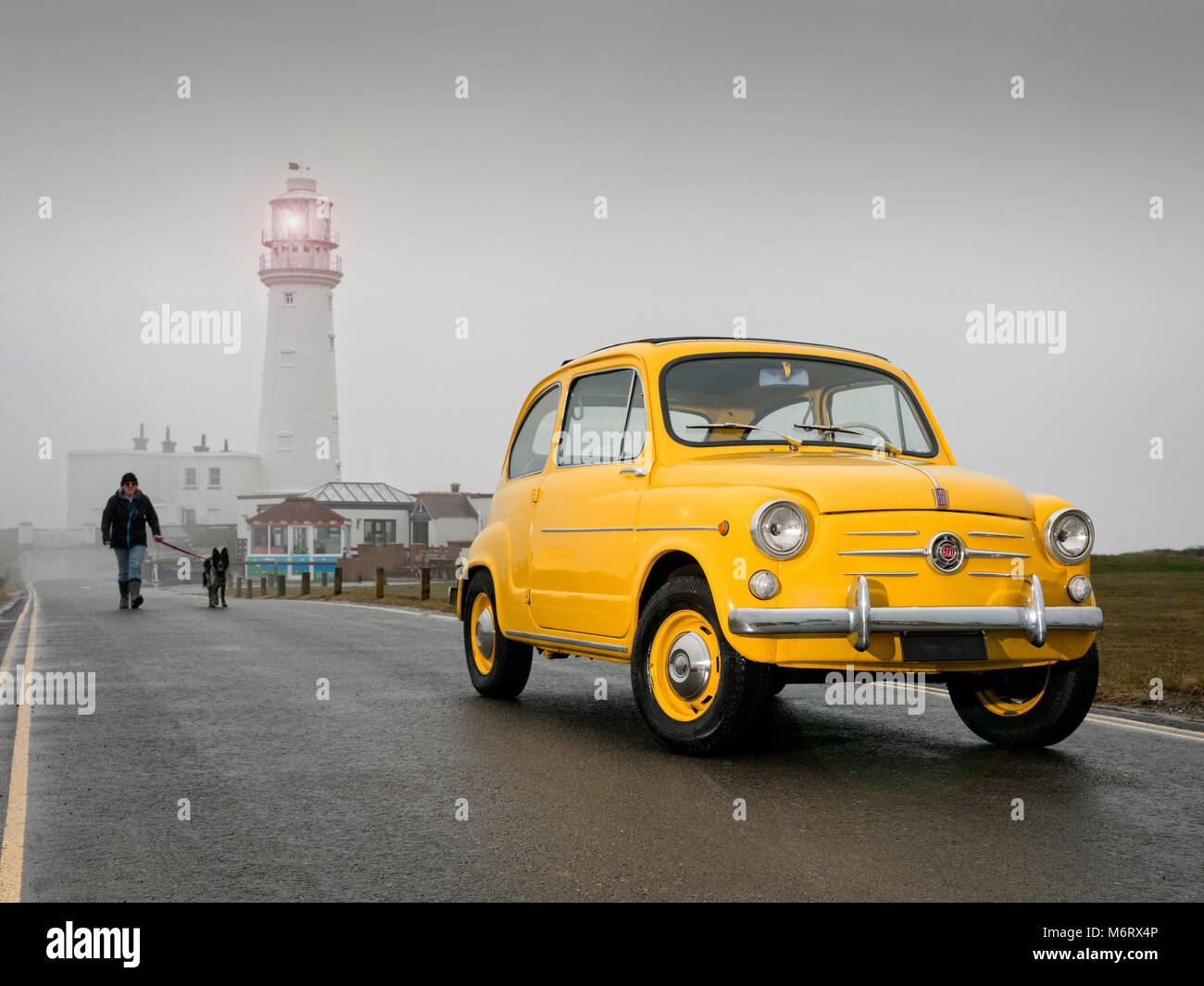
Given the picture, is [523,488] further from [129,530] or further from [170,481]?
[170,481]

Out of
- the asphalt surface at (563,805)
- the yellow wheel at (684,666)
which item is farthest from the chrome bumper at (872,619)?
the asphalt surface at (563,805)

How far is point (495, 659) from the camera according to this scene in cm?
805

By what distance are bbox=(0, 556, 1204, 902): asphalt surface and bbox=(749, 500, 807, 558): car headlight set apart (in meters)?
1.03

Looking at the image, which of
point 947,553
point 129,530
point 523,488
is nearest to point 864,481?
point 947,553

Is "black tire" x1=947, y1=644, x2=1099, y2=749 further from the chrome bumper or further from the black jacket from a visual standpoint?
the black jacket

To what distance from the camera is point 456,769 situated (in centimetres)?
568

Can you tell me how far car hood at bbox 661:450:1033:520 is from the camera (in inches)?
221

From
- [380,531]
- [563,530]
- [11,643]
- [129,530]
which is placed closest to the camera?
[563,530]

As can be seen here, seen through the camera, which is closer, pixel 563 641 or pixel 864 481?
pixel 864 481

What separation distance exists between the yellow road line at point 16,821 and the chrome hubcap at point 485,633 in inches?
112

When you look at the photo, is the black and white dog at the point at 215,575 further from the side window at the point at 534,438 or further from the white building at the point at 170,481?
the white building at the point at 170,481

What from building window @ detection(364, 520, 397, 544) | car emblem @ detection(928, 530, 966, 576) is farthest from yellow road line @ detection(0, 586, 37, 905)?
building window @ detection(364, 520, 397, 544)

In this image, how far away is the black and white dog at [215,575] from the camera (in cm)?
2143

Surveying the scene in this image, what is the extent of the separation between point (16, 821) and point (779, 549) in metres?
3.31
